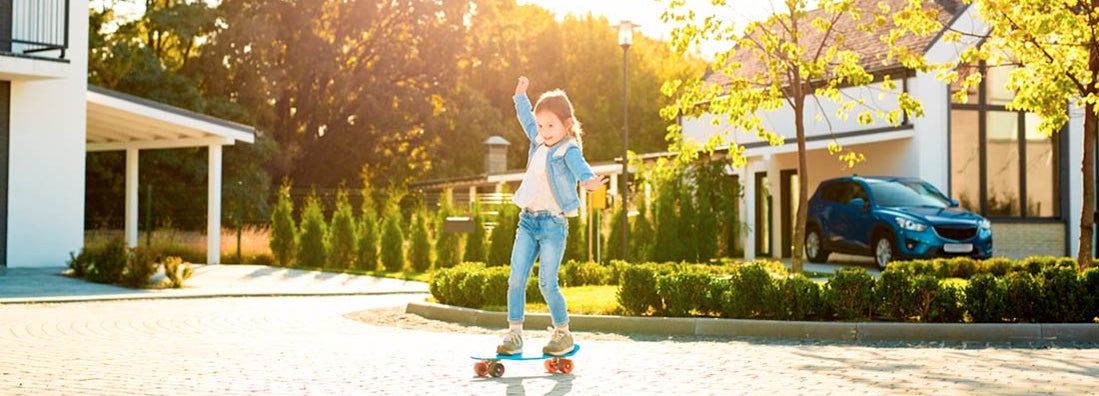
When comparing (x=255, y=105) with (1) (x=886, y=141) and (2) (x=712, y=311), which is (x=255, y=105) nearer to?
(1) (x=886, y=141)

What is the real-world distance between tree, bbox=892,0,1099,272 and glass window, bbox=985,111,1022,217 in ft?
34.0

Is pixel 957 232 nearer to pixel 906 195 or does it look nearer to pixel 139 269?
pixel 906 195

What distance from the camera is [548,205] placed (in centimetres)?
844

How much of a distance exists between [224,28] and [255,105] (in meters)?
2.57

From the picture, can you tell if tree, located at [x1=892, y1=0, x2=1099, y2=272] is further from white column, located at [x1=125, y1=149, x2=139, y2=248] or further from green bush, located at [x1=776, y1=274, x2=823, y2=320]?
white column, located at [x1=125, y1=149, x2=139, y2=248]

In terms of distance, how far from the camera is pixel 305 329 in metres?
12.4

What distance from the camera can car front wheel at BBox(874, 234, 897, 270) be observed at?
22719 mm

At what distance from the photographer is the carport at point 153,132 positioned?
23344mm

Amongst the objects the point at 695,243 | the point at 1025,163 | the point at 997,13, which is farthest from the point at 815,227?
the point at 997,13

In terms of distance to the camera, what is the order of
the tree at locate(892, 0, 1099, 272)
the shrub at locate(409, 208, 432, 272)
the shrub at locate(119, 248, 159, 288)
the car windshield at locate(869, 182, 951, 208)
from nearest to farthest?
the tree at locate(892, 0, 1099, 272)
the shrub at locate(119, 248, 159, 288)
the car windshield at locate(869, 182, 951, 208)
the shrub at locate(409, 208, 432, 272)

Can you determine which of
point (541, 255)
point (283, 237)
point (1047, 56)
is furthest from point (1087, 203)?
point (283, 237)

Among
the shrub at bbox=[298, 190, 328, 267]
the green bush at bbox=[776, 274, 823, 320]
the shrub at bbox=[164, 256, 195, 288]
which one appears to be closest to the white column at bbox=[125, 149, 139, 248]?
the shrub at bbox=[298, 190, 328, 267]

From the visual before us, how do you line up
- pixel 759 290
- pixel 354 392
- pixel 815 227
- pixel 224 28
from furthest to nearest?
pixel 224 28, pixel 815 227, pixel 759 290, pixel 354 392

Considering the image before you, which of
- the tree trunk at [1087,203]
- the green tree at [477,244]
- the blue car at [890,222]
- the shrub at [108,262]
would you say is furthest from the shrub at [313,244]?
the tree trunk at [1087,203]
